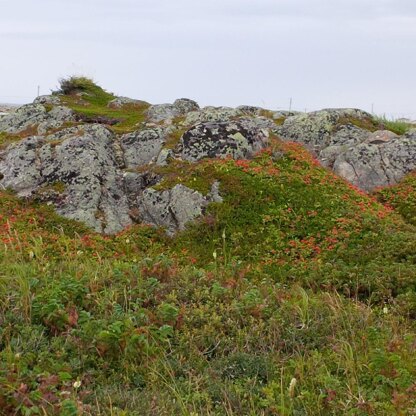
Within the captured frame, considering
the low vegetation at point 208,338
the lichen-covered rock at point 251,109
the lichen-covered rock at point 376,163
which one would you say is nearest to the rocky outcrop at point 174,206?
the low vegetation at point 208,338

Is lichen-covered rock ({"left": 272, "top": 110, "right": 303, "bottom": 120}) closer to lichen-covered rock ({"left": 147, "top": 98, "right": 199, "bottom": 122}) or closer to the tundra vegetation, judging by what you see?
lichen-covered rock ({"left": 147, "top": 98, "right": 199, "bottom": 122})

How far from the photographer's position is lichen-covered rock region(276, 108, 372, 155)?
23.4 m

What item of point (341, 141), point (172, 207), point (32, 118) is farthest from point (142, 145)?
point (32, 118)

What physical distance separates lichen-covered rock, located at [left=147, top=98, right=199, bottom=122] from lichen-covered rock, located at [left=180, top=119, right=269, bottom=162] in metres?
8.95

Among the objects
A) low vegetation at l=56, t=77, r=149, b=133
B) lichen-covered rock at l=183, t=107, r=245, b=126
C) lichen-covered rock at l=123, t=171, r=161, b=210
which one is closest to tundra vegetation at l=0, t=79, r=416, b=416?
lichen-covered rock at l=123, t=171, r=161, b=210

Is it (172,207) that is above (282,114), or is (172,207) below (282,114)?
below

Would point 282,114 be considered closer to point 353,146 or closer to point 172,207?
point 353,146

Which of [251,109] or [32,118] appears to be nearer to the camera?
[32,118]

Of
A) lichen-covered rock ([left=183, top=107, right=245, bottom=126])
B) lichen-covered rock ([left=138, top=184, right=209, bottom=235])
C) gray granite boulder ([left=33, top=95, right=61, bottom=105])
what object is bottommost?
lichen-covered rock ([left=138, top=184, right=209, bottom=235])

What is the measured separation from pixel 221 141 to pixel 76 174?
4.87 meters

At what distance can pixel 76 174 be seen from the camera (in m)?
17.8

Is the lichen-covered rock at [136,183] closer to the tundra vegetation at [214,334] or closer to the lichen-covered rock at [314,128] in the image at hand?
the tundra vegetation at [214,334]

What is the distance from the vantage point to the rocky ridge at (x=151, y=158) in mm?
16562

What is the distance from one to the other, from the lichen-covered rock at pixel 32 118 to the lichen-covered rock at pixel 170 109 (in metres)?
4.34
